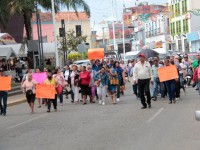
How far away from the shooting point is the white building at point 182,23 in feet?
203

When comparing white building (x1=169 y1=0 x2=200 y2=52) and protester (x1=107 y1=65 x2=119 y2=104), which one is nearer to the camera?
protester (x1=107 y1=65 x2=119 y2=104)

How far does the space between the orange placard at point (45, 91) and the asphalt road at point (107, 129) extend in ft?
2.61

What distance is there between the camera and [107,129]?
39.1 ft

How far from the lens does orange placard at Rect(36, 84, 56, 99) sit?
17.8 metres

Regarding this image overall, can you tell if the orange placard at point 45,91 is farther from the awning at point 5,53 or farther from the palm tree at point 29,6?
the awning at point 5,53

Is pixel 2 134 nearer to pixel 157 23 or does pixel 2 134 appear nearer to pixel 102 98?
pixel 102 98

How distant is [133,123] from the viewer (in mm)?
12727

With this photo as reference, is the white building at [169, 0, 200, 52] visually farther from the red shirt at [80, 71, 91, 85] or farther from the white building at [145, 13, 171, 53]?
the red shirt at [80, 71, 91, 85]

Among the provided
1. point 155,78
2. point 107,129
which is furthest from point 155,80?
point 107,129

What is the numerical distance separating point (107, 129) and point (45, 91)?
261 inches

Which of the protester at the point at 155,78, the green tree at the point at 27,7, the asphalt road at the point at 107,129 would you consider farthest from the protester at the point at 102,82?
the green tree at the point at 27,7

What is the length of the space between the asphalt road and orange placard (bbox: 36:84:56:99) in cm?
80

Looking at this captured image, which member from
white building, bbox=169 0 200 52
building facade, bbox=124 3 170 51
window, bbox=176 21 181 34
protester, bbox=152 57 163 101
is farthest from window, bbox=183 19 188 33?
protester, bbox=152 57 163 101

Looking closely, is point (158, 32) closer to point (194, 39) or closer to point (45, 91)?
point (194, 39)
